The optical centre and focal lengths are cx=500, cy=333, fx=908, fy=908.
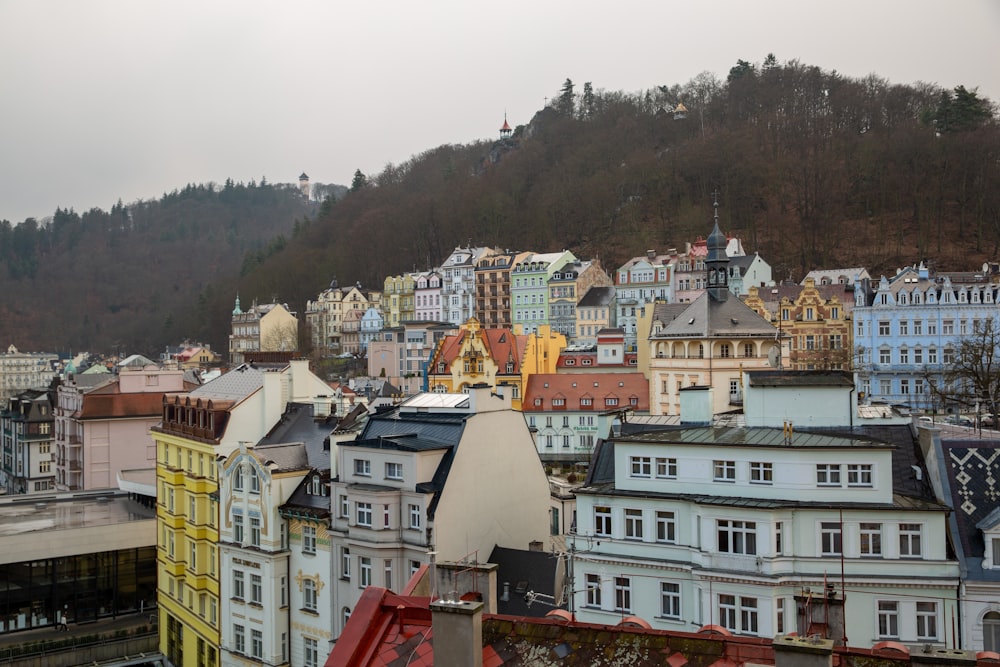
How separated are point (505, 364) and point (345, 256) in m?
78.0

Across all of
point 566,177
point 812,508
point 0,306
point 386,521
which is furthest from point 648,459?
point 0,306

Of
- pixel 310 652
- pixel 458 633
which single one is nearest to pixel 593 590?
pixel 458 633

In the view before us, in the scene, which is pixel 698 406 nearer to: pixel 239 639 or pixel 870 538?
pixel 870 538

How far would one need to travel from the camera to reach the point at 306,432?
109ft

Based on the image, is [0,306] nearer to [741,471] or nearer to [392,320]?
[392,320]

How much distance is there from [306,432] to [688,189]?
95.4 metres

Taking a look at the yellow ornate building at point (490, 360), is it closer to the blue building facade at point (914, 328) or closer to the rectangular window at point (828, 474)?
the blue building facade at point (914, 328)

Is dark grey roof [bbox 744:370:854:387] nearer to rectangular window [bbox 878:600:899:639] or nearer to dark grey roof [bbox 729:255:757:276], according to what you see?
rectangular window [bbox 878:600:899:639]

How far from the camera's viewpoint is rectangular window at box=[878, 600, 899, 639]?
18.6 m

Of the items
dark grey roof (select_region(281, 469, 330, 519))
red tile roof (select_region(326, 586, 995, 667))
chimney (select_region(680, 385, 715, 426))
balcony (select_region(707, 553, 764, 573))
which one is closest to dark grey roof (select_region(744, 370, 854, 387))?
chimney (select_region(680, 385, 715, 426))

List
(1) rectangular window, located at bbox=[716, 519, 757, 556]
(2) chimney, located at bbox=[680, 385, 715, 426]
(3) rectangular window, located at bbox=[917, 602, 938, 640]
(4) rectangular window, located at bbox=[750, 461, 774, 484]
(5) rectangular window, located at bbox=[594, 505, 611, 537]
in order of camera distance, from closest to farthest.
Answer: (3) rectangular window, located at bbox=[917, 602, 938, 640] → (1) rectangular window, located at bbox=[716, 519, 757, 556] → (4) rectangular window, located at bbox=[750, 461, 774, 484] → (5) rectangular window, located at bbox=[594, 505, 611, 537] → (2) chimney, located at bbox=[680, 385, 715, 426]

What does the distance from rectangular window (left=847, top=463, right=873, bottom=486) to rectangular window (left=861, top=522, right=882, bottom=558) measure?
2.85 feet

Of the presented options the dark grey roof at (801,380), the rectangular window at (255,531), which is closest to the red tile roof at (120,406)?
the rectangular window at (255,531)

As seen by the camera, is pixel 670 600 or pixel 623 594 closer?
pixel 670 600
